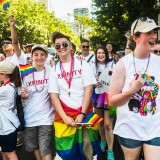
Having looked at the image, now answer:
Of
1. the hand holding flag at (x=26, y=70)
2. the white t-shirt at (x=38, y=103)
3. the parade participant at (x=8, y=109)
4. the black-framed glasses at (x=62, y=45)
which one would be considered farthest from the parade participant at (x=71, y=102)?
the parade participant at (x=8, y=109)

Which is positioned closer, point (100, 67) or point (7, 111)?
point (7, 111)

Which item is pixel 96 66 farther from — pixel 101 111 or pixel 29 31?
pixel 29 31

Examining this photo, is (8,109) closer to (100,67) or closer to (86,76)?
(86,76)

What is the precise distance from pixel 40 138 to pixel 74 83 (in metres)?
0.92

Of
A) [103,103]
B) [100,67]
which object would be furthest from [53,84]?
[100,67]

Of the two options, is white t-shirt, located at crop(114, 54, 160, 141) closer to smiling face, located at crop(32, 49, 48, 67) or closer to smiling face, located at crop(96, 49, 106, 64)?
smiling face, located at crop(32, 49, 48, 67)

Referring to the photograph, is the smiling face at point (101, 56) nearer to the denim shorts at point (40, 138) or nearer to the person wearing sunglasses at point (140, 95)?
the denim shorts at point (40, 138)

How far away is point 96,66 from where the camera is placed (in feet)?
19.0

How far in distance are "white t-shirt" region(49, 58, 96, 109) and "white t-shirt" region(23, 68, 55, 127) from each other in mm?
291

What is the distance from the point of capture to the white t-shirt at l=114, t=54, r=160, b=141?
9.99ft

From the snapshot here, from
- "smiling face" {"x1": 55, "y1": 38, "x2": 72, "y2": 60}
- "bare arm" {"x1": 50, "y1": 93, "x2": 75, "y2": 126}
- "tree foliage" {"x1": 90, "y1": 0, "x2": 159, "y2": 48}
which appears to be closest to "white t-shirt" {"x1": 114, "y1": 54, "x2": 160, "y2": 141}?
"bare arm" {"x1": 50, "y1": 93, "x2": 75, "y2": 126}

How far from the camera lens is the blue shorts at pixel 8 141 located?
4.15 m

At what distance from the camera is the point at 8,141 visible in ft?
13.7

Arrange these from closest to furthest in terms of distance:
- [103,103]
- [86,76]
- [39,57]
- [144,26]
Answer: [144,26], [86,76], [39,57], [103,103]
